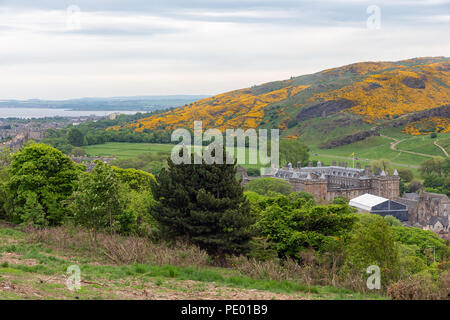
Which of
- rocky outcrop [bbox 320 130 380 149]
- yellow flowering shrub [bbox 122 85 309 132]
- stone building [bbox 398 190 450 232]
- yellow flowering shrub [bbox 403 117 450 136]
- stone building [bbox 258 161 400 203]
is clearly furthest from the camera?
yellow flowering shrub [bbox 122 85 309 132]

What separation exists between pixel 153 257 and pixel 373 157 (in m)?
111

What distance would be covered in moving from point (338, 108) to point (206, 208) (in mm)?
148878

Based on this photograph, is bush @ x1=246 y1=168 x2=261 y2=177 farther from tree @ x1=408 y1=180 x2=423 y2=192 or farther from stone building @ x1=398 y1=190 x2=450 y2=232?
stone building @ x1=398 y1=190 x2=450 y2=232

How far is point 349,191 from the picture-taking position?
308 ft

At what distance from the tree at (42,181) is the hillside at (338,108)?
395 feet

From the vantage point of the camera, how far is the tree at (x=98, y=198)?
25766mm

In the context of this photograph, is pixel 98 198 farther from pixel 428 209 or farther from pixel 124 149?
pixel 124 149

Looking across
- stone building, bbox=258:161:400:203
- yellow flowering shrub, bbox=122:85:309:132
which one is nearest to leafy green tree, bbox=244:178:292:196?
stone building, bbox=258:161:400:203

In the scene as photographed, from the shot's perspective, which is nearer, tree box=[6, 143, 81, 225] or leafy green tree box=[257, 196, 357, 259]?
leafy green tree box=[257, 196, 357, 259]

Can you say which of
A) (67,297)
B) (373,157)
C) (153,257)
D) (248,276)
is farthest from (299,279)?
(373,157)

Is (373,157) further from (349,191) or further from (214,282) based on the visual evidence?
(214,282)

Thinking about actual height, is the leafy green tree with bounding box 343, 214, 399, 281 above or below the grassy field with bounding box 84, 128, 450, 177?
above

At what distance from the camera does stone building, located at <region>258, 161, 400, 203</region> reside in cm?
9100

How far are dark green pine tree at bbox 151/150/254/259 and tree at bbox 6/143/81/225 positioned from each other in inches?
417
